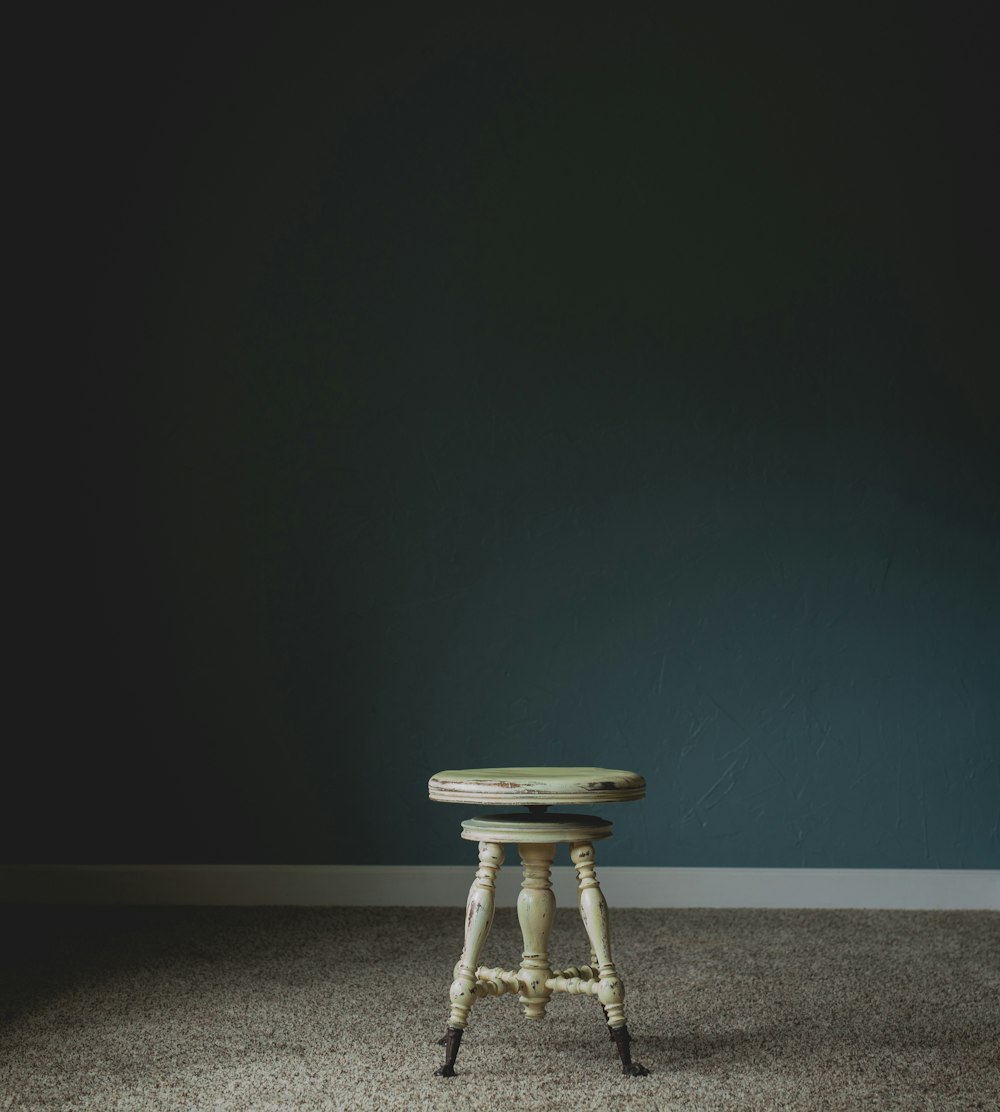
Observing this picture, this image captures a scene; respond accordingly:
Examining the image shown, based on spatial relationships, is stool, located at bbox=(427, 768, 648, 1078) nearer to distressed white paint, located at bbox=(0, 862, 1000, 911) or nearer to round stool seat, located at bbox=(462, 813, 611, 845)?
round stool seat, located at bbox=(462, 813, 611, 845)

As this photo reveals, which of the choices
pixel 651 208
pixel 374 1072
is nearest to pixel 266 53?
pixel 651 208

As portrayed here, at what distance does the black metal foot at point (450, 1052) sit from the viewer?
1.90m

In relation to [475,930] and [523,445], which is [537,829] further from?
[523,445]

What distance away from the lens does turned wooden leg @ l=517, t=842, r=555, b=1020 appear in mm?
2021

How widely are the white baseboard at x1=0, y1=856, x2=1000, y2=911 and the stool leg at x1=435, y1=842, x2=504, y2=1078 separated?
1482 mm

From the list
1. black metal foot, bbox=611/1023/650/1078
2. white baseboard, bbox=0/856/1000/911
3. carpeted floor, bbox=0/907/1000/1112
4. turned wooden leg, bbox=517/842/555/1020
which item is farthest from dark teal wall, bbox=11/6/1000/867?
black metal foot, bbox=611/1023/650/1078

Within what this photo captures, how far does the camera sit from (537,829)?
6.39ft

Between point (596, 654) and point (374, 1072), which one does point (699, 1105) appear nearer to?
point (374, 1072)

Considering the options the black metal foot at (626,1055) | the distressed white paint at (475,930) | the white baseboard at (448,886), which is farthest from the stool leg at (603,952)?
the white baseboard at (448,886)

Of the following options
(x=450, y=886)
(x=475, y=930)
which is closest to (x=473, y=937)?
(x=475, y=930)

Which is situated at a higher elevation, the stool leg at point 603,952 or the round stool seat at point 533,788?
the round stool seat at point 533,788

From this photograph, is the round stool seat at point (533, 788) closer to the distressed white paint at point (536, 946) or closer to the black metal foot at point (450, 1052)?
the distressed white paint at point (536, 946)

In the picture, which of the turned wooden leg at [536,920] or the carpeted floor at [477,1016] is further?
the turned wooden leg at [536,920]

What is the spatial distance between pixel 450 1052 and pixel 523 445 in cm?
198
